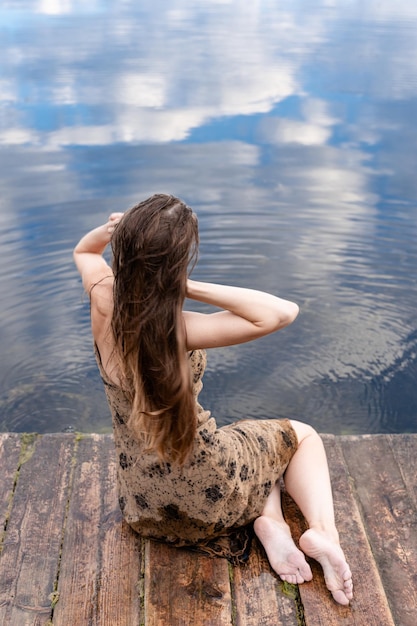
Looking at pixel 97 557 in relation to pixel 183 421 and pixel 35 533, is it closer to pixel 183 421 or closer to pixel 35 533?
pixel 35 533

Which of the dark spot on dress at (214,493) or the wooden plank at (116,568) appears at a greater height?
the dark spot on dress at (214,493)

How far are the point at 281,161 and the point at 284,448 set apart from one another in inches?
201

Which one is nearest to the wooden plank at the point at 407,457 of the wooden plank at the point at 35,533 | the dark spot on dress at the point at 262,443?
the dark spot on dress at the point at 262,443

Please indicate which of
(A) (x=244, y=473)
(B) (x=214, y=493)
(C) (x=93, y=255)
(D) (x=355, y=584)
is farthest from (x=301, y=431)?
(C) (x=93, y=255)

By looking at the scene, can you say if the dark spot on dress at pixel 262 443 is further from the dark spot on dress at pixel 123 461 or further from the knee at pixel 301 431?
the dark spot on dress at pixel 123 461

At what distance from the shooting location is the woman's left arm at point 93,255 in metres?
2.40

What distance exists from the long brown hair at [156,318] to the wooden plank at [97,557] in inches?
17.2

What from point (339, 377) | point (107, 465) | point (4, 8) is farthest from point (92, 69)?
point (107, 465)

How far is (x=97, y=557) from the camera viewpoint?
2414 millimetres

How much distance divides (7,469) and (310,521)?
1177 millimetres

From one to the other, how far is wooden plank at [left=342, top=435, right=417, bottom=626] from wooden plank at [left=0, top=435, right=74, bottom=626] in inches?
42.3

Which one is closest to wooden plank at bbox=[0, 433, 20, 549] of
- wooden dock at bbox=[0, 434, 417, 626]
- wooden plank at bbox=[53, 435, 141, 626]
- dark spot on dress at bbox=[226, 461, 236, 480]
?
wooden dock at bbox=[0, 434, 417, 626]

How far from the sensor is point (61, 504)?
2637 millimetres

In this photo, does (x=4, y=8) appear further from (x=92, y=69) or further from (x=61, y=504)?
(x=61, y=504)
